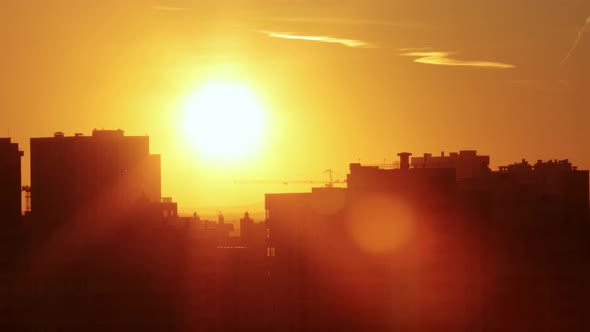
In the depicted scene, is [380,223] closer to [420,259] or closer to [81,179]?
[420,259]

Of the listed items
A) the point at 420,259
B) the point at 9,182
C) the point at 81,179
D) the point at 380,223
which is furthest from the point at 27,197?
the point at 420,259

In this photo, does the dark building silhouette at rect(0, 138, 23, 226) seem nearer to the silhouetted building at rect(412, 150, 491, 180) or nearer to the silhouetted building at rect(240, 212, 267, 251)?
the silhouetted building at rect(240, 212, 267, 251)

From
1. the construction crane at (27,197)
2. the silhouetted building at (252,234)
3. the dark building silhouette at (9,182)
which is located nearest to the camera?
the dark building silhouette at (9,182)

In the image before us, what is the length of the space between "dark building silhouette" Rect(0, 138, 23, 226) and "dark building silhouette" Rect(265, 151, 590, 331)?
13030 millimetres

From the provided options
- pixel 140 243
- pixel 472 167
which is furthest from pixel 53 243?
pixel 472 167

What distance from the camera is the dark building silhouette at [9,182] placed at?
2251 inches

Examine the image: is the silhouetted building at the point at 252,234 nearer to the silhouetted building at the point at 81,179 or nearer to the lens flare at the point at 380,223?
the silhouetted building at the point at 81,179

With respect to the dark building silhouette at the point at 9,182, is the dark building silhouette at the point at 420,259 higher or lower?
lower

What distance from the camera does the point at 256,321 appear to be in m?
48.1

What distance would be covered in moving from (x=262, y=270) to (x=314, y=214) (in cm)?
363

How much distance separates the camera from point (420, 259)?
159 feet

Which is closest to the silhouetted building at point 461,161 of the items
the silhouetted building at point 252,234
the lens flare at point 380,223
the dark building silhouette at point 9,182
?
the silhouetted building at point 252,234

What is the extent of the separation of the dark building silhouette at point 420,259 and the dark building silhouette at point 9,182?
513 inches

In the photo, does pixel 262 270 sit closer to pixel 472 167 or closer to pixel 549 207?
pixel 549 207
